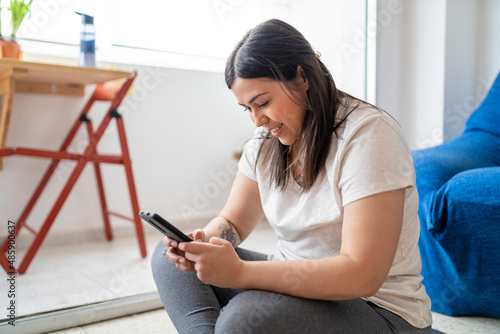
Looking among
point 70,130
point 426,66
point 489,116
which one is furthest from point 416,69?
point 70,130

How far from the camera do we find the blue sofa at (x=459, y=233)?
A: 1101 mm

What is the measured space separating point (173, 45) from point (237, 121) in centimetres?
56

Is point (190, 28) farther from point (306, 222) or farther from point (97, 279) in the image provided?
point (306, 222)

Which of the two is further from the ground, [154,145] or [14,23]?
[14,23]

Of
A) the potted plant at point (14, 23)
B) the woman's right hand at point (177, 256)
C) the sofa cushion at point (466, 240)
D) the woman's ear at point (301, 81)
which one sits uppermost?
the potted plant at point (14, 23)

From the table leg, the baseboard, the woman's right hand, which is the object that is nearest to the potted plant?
the table leg

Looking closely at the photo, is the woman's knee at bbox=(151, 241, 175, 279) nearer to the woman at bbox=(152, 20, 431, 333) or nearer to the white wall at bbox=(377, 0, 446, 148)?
the woman at bbox=(152, 20, 431, 333)

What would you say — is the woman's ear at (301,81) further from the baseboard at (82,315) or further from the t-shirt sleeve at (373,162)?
the baseboard at (82,315)

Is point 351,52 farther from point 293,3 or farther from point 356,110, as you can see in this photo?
point 356,110

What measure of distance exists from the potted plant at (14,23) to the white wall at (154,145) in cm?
37

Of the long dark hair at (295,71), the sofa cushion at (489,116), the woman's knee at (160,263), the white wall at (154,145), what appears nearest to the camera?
the long dark hair at (295,71)

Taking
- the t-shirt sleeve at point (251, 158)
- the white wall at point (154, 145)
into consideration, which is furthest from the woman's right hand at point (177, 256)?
the white wall at point (154, 145)

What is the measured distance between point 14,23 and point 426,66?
1569mm

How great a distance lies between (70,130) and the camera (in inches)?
84.1
